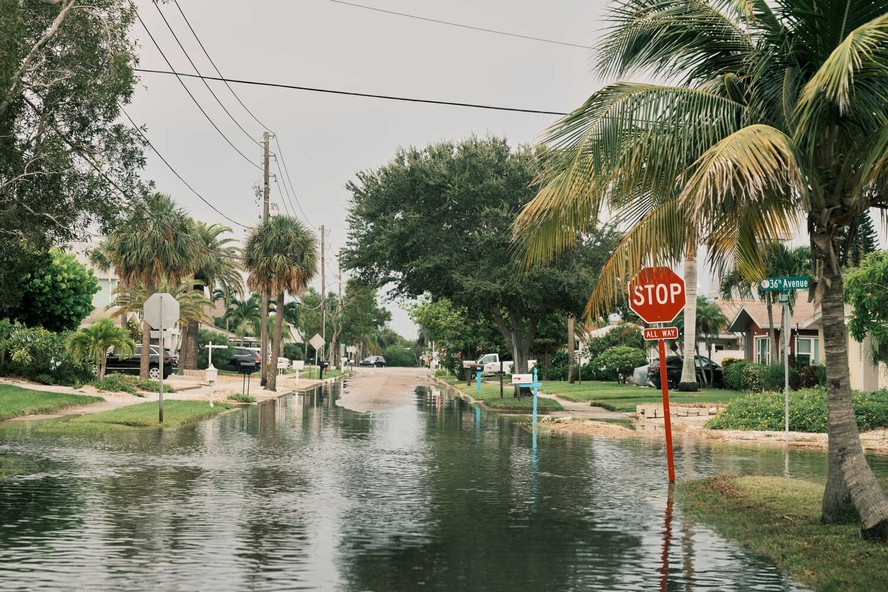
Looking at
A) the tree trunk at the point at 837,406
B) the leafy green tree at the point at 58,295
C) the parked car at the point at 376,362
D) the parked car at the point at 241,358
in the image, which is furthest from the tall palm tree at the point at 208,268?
the parked car at the point at 376,362

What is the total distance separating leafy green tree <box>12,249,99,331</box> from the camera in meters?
40.1

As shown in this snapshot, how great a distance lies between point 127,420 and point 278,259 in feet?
72.6

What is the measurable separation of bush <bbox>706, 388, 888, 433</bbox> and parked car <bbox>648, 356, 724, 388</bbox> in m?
23.1

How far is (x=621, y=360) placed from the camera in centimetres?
5919

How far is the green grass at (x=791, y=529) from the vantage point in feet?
28.4

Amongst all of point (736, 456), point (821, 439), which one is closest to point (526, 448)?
point (736, 456)

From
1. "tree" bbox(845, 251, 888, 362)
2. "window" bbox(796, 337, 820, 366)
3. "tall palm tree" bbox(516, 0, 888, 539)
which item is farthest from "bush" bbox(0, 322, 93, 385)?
"tall palm tree" bbox(516, 0, 888, 539)

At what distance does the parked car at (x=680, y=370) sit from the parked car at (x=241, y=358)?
35606 mm

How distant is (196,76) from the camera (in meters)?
27.9

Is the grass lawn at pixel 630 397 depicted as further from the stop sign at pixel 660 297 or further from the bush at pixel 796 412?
the stop sign at pixel 660 297

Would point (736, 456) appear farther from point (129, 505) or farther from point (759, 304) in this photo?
point (759, 304)

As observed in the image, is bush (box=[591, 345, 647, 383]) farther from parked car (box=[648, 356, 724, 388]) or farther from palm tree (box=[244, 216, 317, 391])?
palm tree (box=[244, 216, 317, 391])

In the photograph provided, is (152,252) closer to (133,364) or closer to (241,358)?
(133,364)

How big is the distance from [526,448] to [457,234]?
19216 millimetres
